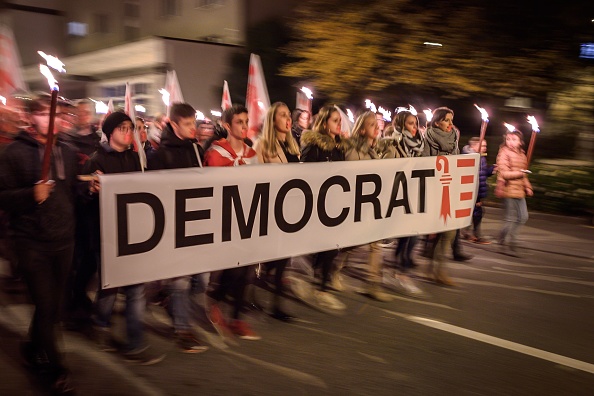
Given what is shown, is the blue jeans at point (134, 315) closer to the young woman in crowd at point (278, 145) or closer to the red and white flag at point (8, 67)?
the young woman in crowd at point (278, 145)

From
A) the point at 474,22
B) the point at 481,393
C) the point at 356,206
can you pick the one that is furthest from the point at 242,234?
the point at 474,22

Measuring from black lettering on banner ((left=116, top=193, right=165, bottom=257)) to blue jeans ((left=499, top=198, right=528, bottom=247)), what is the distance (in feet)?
19.7

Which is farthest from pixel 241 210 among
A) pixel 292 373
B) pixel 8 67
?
pixel 8 67

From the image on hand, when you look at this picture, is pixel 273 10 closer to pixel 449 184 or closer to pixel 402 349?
pixel 449 184

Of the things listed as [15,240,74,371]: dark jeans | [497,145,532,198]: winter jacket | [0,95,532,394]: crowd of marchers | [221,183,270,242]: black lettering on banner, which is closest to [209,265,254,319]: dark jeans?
[0,95,532,394]: crowd of marchers

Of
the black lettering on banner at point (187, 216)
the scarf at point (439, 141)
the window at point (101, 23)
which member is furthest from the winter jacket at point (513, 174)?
the window at point (101, 23)

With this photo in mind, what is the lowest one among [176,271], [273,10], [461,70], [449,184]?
[176,271]

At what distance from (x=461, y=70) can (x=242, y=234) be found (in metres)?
12.3

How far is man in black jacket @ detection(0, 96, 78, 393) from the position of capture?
4.02 metres

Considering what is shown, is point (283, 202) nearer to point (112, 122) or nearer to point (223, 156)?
point (223, 156)

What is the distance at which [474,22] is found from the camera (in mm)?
15062

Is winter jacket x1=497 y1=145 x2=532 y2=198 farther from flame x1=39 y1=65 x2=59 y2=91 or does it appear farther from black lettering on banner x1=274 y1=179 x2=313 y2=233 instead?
flame x1=39 y1=65 x2=59 y2=91

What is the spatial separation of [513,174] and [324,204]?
4.15 m

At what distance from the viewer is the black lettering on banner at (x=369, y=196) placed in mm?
6277
